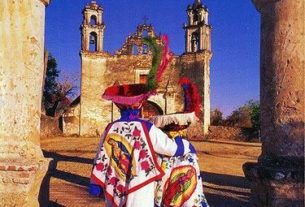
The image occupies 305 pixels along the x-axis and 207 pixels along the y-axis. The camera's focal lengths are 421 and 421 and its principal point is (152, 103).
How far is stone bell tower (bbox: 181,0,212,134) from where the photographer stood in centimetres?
2584

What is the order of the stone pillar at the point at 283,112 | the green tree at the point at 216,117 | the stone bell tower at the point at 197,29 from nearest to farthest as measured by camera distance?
1. the stone pillar at the point at 283,112
2. the stone bell tower at the point at 197,29
3. the green tree at the point at 216,117

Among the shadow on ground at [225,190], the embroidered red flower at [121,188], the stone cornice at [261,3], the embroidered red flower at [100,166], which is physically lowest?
the shadow on ground at [225,190]

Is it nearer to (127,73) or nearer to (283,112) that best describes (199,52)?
(127,73)

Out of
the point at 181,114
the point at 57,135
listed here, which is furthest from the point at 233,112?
the point at 181,114

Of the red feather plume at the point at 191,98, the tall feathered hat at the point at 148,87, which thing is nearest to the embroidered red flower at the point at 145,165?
the tall feathered hat at the point at 148,87

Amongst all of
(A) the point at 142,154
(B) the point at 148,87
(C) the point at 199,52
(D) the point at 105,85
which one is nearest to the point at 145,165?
(A) the point at 142,154

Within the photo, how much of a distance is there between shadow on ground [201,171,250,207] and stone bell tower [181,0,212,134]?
14.7 m

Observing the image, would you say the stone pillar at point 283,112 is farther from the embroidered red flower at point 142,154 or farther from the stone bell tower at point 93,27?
the stone bell tower at point 93,27

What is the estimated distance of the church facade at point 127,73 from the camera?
1030 inches

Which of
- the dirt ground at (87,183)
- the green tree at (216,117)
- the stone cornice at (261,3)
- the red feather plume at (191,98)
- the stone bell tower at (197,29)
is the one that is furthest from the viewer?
the green tree at (216,117)

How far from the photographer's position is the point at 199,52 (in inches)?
1035

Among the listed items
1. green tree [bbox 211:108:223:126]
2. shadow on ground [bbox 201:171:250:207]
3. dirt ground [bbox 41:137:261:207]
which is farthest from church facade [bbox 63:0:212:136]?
shadow on ground [bbox 201:171:250:207]

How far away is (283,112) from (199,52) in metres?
22.7

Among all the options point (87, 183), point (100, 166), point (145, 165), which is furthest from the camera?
point (87, 183)
